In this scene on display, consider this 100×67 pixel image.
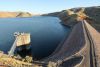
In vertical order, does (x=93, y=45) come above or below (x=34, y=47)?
above

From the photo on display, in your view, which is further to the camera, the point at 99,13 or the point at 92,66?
the point at 99,13

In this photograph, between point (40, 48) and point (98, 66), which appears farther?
point (40, 48)

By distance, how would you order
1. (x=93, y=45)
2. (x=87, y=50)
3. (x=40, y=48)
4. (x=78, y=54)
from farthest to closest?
(x=40, y=48), (x=93, y=45), (x=87, y=50), (x=78, y=54)

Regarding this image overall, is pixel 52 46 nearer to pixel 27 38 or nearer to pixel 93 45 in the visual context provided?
pixel 27 38

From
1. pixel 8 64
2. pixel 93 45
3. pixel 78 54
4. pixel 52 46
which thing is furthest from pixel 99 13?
pixel 8 64

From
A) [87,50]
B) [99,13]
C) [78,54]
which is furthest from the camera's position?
[99,13]

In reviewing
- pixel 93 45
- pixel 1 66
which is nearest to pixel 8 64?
pixel 1 66

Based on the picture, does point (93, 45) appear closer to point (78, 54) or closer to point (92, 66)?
point (78, 54)

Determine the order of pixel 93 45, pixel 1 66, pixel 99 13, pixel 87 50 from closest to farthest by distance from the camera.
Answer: pixel 1 66
pixel 87 50
pixel 93 45
pixel 99 13

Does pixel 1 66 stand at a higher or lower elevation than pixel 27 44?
higher
